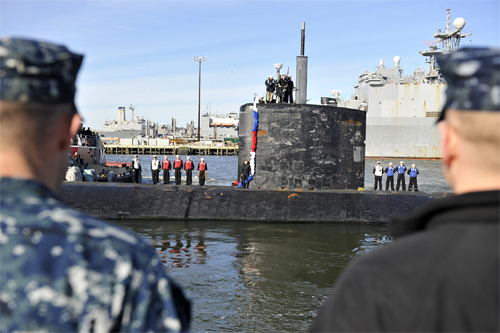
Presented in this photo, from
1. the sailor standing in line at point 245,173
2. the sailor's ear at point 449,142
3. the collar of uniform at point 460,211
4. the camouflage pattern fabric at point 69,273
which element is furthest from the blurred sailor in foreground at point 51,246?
the sailor standing in line at point 245,173

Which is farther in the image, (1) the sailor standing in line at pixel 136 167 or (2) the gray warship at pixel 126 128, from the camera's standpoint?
(2) the gray warship at pixel 126 128

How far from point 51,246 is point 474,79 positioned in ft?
3.76

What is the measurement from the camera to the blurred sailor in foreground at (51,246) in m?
1.03

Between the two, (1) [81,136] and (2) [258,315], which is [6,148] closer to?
(2) [258,315]

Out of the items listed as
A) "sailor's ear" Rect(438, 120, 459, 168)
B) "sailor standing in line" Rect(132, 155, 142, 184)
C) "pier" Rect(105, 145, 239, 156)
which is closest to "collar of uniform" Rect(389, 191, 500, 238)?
"sailor's ear" Rect(438, 120, 459, 168)

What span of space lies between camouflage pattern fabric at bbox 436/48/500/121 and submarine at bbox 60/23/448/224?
38.1 ft

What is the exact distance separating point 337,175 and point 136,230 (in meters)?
5.98

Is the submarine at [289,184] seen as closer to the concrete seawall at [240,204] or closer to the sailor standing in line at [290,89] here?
the concrete seawall at [240,204]

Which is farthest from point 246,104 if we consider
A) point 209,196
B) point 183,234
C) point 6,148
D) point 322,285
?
point 6,148

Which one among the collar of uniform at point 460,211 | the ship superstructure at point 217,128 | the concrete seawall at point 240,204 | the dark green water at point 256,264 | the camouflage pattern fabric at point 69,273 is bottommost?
the dark green water at point 256,264

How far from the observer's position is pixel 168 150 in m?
92.8

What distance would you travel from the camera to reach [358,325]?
119 centimetres

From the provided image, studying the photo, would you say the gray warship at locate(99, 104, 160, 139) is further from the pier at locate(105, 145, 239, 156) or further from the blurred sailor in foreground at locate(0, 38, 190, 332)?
the blurred sailor in foreground at locate(0, 38, 190, 332)

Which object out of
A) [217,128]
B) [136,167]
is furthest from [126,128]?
[136,167]
